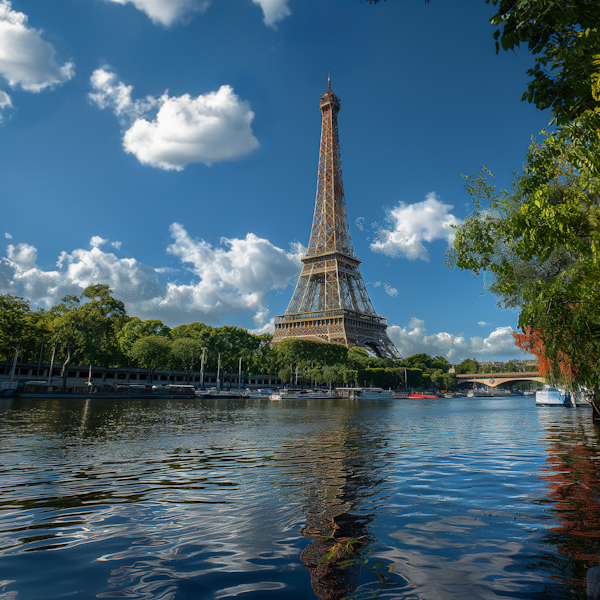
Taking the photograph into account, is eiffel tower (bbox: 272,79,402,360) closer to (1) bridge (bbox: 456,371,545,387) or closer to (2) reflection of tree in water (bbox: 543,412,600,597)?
(1) bridge (bbox: 456,371,545,387)

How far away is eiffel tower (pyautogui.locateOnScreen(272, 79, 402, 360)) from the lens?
106 meters

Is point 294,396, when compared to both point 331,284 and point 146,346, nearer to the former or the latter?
point 146,346

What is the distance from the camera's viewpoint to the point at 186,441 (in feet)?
56.3

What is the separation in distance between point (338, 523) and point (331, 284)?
4069 inches

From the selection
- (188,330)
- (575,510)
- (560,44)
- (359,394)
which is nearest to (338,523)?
(575,510)

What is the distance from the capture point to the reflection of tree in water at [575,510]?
4684mm

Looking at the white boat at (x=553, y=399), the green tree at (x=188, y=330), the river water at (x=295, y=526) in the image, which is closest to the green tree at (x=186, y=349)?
the green tree at (x=188, y=330)

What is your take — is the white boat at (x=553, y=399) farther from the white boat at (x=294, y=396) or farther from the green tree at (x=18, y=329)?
the green tree at (x=18, y=329)

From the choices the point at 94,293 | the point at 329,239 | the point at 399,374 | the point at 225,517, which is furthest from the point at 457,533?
the point at 399,374

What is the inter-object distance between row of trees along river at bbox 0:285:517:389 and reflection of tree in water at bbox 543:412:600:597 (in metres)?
63.1

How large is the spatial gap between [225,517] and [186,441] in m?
11.2

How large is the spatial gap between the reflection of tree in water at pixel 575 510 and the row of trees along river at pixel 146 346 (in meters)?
63.1

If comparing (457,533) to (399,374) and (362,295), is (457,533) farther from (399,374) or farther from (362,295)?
(399,374)

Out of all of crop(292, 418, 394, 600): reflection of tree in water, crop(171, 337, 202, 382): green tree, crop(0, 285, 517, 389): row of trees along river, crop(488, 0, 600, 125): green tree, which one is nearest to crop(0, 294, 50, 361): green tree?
crop(0, 285, 517, 389): row of trees along river
